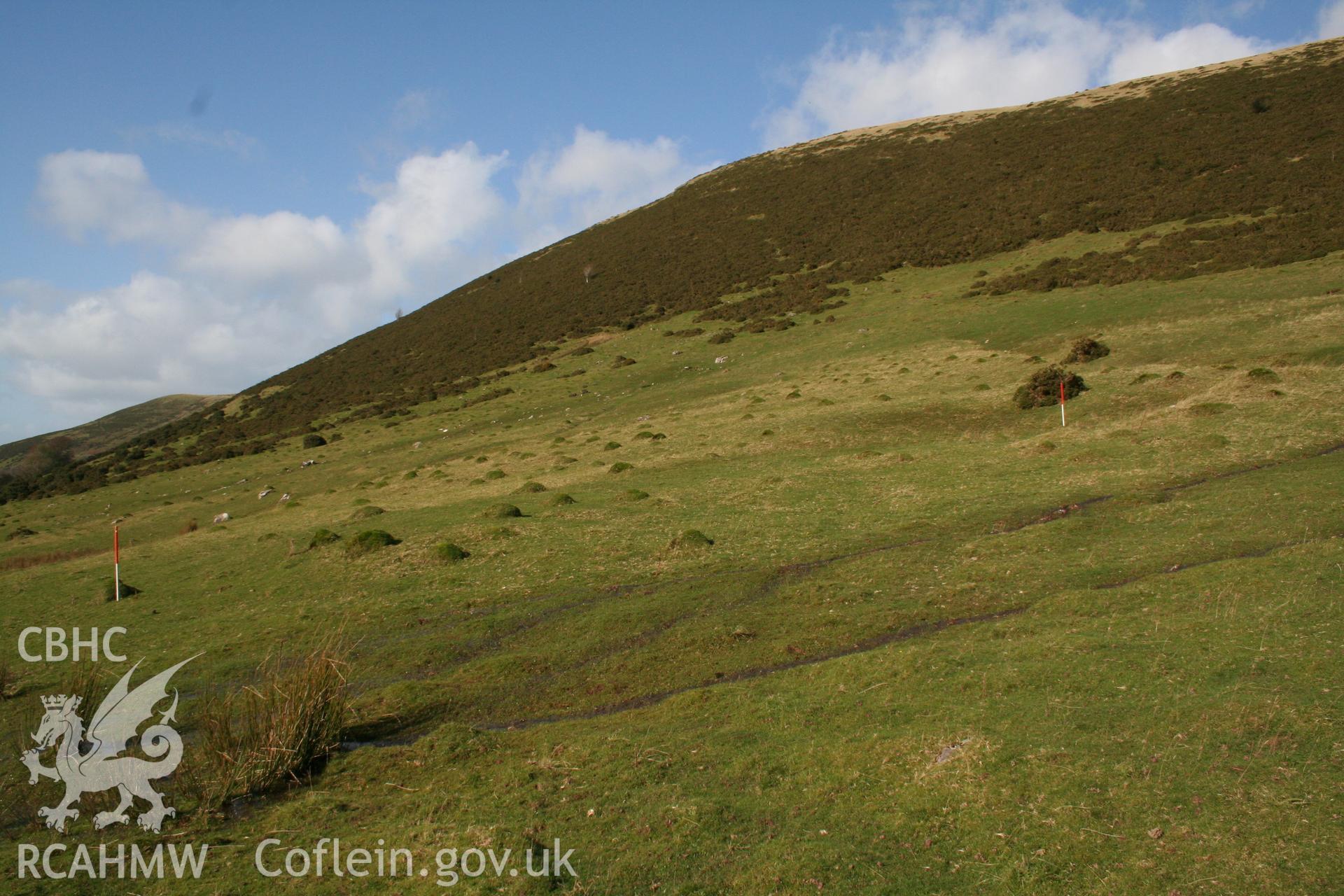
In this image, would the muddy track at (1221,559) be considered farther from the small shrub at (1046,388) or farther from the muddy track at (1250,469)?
the small shrub at (1046,388)

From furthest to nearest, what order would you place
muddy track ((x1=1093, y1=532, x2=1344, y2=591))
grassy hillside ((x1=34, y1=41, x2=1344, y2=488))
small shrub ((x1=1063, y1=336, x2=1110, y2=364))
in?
grassy hillside ((x1=34, y1=41, x2=1344, y2=488))
small shrub ((x1=1063, y1=336, x2=1110, y2=364))
muddy track ((x1=1093, y1=532, x2=1344, y2=591))

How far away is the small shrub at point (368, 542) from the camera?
2661cm

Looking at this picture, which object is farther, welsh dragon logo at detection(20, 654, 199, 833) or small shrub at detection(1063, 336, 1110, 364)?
small shrub at detection(1063, 336, 1110, 364)

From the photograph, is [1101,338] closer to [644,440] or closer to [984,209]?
[644,440]

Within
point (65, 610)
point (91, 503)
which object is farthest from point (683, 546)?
point (91, 503)

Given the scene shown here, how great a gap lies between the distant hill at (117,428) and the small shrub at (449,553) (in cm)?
11401

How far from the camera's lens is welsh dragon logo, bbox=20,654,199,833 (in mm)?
9953

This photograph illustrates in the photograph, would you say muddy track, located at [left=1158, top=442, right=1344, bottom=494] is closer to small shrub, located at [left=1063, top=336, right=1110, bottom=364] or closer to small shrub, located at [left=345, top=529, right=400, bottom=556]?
small shrub, located at [left=1063, top=336, right=1110, bottom=364]

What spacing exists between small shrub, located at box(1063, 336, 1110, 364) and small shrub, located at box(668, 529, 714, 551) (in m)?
30.3

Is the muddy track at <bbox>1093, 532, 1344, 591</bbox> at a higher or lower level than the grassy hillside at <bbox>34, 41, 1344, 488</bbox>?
lower

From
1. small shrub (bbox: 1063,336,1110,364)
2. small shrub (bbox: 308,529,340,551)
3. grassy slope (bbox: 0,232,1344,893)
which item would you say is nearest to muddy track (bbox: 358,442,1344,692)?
grassy slope (bbox: 0,232,1344,893)

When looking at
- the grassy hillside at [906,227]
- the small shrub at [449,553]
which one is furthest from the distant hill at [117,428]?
the small shrub at [449,553]

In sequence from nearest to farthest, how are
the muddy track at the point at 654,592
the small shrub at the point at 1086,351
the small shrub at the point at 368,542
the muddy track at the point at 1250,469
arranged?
the muddy track at the point at 654,592
the muddy track at the point at 1250,469
the small shrub at the point at 368,542
the small shrub at the point at 1086,351

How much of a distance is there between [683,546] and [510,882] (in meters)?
15.9
